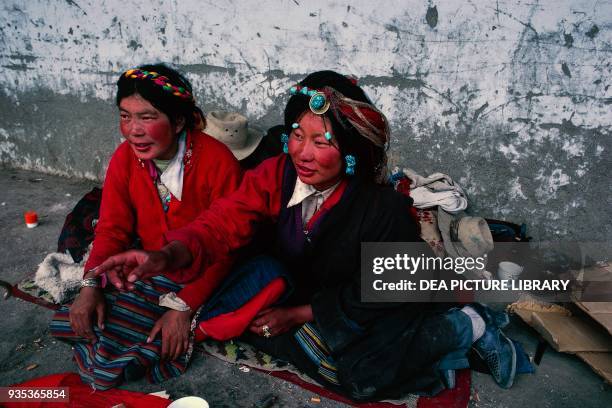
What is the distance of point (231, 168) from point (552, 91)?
8.00 feet

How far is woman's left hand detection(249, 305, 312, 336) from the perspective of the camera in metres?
2.52

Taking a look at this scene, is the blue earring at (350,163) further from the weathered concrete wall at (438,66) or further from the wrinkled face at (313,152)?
the weathered concrete wall at (438,66)

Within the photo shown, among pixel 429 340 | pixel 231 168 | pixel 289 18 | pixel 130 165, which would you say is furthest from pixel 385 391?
pixel 289 18

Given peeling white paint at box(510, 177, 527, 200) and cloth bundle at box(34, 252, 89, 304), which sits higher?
peeling white paint at box(510, 177, 527, 200)

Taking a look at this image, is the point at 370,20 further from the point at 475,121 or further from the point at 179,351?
the point at 179,351

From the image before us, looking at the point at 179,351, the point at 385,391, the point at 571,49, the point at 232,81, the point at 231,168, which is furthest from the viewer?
the point at 232,81

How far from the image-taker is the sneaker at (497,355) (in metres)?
2.50

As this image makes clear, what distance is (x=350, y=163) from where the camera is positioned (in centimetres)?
219

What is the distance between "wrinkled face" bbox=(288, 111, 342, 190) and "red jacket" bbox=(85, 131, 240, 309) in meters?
0.59

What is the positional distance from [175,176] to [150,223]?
348mm

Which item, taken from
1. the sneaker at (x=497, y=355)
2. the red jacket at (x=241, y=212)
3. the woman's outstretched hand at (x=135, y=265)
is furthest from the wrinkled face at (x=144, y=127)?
the sneaker at (x=497, y=355)

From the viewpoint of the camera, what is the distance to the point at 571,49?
3.28m

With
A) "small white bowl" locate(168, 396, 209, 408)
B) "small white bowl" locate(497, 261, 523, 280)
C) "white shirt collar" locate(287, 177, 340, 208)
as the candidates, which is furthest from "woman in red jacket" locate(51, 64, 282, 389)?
"small white bowl" locate(497, 261, 523, 280)

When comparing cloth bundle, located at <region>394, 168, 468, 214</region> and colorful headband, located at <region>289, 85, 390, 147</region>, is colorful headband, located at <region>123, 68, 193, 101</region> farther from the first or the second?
cloth bundle, located at <region>394, 168, 468, 214</region>
